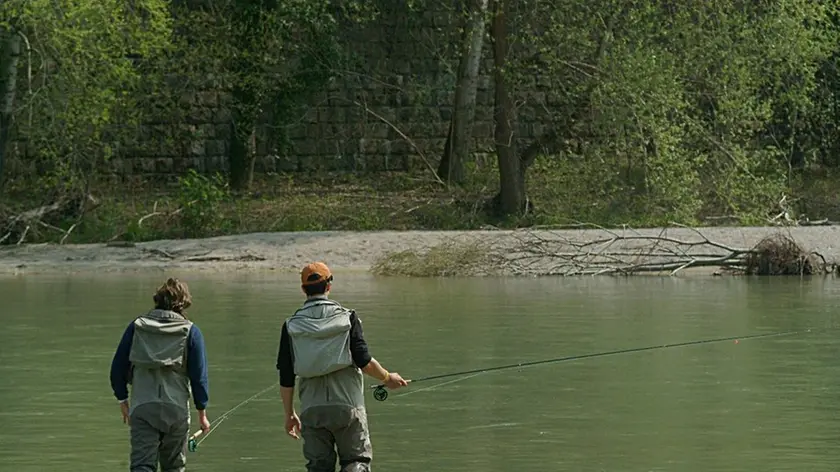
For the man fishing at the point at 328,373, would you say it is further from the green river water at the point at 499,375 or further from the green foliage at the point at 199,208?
the green foliage at the point at 199,208

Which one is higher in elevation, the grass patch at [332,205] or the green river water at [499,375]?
the grass patch at [332,205]

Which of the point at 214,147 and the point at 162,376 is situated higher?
the point at 214,147

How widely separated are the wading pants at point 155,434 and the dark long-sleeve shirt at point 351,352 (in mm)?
552

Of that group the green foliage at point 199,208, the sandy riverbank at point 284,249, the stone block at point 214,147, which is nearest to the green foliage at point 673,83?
the sandy riverbank at point 284,249

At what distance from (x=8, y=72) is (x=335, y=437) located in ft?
65.3

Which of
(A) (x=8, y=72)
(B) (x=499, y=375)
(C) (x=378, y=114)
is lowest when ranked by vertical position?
(B) (x=499, y=375)

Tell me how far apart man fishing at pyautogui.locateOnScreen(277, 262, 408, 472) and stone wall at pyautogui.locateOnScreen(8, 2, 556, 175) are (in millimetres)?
23708

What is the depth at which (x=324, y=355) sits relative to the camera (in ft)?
30.5

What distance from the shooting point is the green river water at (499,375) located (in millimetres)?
11609

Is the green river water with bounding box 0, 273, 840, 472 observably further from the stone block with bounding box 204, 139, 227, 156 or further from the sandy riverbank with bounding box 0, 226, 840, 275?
the stone block with bounding box 204, 139, 227, 156

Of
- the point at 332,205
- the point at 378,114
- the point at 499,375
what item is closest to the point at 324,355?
the point at 499,375

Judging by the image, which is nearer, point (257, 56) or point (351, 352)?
point (351, 352)

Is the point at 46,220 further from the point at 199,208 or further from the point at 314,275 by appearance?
the point at 314,275

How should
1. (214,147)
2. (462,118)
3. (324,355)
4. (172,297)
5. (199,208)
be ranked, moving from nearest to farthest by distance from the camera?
(324,355) < (172,297) < (199,208) < (462,118) < (214,147)
